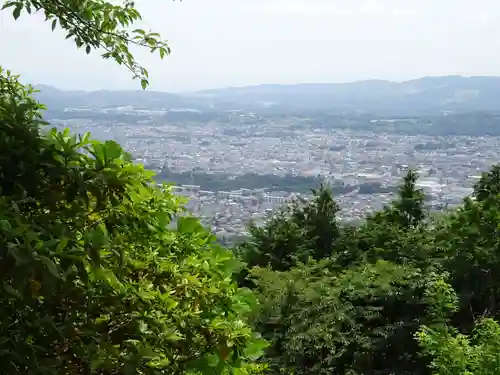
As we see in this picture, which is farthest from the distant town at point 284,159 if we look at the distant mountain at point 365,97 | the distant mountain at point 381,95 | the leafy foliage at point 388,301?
the distant mountain at point 381,95

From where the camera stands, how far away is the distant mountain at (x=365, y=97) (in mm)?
64562

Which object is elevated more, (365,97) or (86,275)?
(365,97)

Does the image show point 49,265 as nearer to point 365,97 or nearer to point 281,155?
point 281,155

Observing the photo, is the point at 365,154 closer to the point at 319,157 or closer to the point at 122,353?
the point at 319,157

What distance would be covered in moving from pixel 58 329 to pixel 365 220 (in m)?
11.3

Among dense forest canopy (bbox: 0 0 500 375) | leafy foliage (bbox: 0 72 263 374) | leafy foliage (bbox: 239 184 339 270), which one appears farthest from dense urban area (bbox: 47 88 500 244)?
leafy foliage (bbox: 0 72 263 374)

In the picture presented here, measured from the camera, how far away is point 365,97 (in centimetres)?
8375

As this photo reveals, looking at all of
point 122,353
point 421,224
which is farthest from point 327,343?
point 122,353

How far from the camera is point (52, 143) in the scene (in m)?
1.34

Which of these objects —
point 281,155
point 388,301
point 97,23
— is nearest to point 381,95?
point 281,155

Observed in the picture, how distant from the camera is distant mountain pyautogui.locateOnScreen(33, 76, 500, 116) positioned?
212 ft

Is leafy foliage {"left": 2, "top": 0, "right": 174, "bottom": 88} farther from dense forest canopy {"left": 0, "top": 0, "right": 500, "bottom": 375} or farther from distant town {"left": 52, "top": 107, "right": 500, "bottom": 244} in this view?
distant town {"left": 52, "top": 107, "right": 500, "bottom": 244}

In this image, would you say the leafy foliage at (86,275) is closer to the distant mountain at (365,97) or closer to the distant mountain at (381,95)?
the distant mountain at (365,97)

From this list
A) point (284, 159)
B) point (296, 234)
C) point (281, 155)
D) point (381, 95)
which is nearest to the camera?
point (296, 234)
